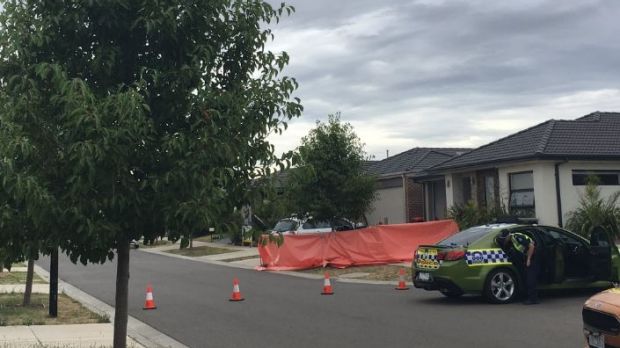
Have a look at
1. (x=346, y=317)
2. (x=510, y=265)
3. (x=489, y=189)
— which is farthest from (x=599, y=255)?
(x=489, y=189)

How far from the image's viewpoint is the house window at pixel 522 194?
77.6 feet

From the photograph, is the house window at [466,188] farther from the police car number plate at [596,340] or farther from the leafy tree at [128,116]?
the leafy tree at [128,116]

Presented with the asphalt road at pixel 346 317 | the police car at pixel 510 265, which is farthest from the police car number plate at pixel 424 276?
the asphalt road at pixel 346 317

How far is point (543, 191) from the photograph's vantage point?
22734 millimetres

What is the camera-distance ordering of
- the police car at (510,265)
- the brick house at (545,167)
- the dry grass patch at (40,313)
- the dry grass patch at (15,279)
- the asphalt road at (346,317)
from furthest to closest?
1. the brick house at (545,167)
2. the dry grass patch at (15,279)
3. the police car at (510,265)
4. the dry grass patch at (40,313)
5. the asphalt road at (346,317)

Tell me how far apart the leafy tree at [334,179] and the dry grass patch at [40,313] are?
413 inches

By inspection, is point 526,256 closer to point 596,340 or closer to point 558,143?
point 596,340

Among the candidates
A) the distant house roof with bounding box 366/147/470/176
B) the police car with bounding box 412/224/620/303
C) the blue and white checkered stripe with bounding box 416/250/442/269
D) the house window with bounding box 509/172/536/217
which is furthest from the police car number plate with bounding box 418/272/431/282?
the distant house roof with bounding box 366/147/470/176

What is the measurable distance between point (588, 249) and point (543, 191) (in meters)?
10.3

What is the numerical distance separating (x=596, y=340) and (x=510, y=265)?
6.87 m

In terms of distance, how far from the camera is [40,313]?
39.8 ft

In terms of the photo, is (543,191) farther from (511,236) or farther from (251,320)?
(251,320)

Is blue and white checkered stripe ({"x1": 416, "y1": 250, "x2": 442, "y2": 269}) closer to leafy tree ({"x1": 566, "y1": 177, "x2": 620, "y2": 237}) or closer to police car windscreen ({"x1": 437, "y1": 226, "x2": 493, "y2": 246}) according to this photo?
police car windscreen ({"x1": 437, "y1": 226, "x2": 493, "y2": 246})

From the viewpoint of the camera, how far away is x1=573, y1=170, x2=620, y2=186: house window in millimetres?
23203
